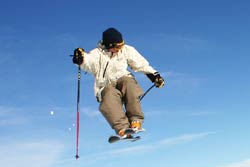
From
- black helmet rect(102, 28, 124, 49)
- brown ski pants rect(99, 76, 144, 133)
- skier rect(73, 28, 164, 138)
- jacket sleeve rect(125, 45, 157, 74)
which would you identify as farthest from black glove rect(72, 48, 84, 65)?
jacket sleeve rect(125, 45, 157, 74)

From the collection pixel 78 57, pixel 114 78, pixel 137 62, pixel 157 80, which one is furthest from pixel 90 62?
pixel 157 80

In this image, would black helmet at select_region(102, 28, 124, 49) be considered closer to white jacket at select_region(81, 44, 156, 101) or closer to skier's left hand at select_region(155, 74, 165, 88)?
white jacket at select_region(81, 44, 156, 101)

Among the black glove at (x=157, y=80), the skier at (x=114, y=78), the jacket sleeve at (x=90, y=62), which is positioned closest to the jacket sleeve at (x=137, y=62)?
the skier at (x=114, y=78)

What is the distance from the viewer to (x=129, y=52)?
1007 centimetres

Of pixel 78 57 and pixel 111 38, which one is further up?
pixel 111 38

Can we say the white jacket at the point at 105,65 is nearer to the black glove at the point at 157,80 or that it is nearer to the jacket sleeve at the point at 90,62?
the jacket sleeve at the point at 90,62

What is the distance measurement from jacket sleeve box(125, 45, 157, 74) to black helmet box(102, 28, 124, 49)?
15.6 inches

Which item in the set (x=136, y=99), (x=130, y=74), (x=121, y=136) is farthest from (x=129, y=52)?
(x=121, y=136)

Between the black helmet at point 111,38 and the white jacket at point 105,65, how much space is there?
0.78 ft

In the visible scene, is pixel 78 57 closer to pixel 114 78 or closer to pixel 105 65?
pixel 105 65

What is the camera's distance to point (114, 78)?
974 centimetres

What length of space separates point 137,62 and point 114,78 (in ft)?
2.49

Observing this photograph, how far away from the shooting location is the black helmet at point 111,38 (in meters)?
9.70

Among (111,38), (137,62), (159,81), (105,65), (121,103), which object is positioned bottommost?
(121,103)
